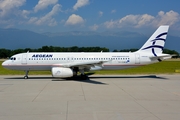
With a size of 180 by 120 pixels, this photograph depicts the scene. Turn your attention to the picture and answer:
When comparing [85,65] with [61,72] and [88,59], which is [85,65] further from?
[88,59]

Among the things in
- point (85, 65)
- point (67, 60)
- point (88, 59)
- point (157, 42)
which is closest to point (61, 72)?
point (85, 65)

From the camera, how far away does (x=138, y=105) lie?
11414 mm

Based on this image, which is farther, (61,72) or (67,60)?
(67,60)

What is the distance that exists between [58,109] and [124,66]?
56.4ft

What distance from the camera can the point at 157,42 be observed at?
27500mm

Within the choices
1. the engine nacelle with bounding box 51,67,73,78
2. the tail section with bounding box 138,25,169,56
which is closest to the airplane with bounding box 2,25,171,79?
the tail section with bounding box 138,25,169,56

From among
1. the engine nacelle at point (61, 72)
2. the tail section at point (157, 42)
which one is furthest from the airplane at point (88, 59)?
the engine nacelle at point (61, 72)

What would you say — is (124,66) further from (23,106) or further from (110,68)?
(23,106)

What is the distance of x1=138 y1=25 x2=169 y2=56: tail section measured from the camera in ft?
89.9

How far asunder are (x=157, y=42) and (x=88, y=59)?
327 inches

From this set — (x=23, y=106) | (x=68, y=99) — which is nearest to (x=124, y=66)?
(x=68, y=99)

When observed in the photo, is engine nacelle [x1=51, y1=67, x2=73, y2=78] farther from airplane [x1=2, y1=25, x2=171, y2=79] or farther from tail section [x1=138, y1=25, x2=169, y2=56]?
tail section [x1=138, y1=25, x2=169, y2=56]

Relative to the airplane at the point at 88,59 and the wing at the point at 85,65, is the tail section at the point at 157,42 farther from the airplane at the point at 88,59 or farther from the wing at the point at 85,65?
the wing at the point at 85,65

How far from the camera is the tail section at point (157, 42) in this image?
89.9ft
